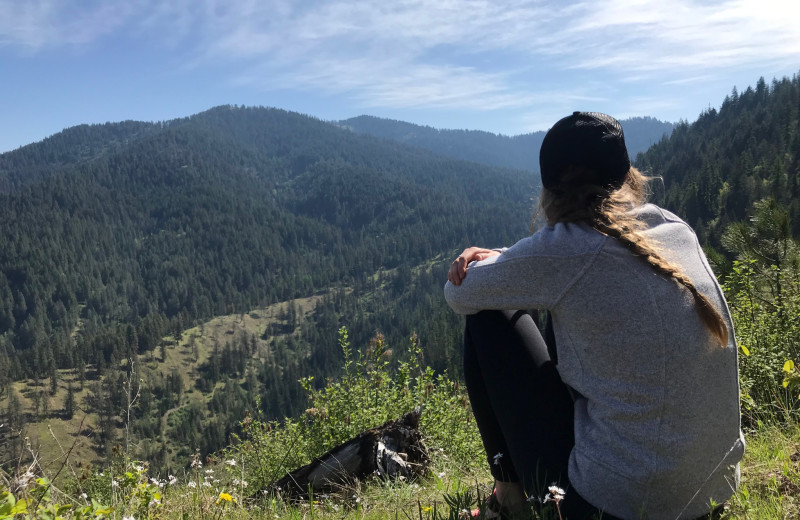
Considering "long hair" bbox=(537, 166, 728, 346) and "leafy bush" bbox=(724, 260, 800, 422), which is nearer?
"long hair" bbox=(537, 166, 728, 346)

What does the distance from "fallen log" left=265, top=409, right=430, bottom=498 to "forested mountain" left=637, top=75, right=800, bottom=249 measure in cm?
4926

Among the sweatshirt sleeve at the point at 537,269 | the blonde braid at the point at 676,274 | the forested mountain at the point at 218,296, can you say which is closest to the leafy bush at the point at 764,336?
the blonde braid at the point at 676,274

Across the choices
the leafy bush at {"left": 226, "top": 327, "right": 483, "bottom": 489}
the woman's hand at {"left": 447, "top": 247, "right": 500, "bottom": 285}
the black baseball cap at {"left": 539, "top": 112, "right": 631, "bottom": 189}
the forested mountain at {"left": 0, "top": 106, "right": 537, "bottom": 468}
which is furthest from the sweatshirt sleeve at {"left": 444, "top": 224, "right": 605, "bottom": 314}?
the forested mountain at {"left": 0, "top": 106, "right": 537, "bottom": 468}

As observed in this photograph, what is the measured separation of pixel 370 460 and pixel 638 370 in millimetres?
2576

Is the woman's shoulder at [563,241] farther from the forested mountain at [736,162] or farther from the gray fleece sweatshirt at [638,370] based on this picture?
the forested mountain at [736,162]

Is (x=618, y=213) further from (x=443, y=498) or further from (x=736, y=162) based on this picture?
(x=736, y=162)

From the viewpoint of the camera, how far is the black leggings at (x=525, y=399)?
1.86 metres

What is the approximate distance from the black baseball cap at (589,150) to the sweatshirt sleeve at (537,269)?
0.24 meters

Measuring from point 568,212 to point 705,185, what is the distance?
3012 inches

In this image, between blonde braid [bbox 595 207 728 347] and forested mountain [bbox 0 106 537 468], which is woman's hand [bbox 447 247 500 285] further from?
forested mountain [bbox 0 106 537 468]

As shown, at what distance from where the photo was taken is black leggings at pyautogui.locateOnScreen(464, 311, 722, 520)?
1855 millimetres

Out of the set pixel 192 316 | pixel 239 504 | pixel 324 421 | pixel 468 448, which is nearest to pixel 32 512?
pixel 239 504

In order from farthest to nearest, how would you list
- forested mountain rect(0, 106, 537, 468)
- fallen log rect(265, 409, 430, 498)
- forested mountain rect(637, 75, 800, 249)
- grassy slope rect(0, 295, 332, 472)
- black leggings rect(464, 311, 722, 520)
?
forested mountain rect(0, 106, 537, 468) → grassy slope rect(0, 295, 332, 472) → forested mountain rect(637, 75, 800, 249) → fallen log rect(265, 409, 430, 498) → black leggings rect(464, 311, 722, 520)

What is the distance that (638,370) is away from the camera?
1.56 metres
